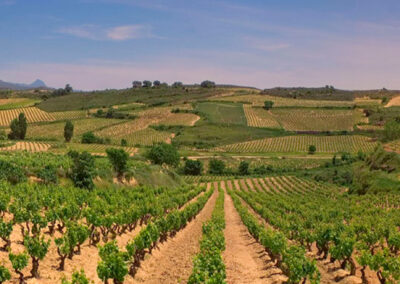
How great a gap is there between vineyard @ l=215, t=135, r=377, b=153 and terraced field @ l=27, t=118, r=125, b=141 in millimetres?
53202

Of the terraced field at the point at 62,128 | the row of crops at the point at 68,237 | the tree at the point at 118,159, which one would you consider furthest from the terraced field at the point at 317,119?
the row of crops at the point at 68,237

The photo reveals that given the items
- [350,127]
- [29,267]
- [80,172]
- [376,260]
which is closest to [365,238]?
[376,260]

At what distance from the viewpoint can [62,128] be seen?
6063 inches

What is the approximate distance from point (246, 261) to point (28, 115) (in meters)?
171

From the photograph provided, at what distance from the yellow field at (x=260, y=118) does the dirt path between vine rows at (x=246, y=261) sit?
136876 millimetres

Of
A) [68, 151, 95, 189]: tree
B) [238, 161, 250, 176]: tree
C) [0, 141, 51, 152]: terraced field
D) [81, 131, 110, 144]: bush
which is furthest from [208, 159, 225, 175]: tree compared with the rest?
[68, 151, 95, 189]: tree

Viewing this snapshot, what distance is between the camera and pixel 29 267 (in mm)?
19812

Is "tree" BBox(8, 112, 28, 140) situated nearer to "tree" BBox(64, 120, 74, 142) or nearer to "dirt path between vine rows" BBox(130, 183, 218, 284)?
"tree" BBox(64, 120, 74, 142)

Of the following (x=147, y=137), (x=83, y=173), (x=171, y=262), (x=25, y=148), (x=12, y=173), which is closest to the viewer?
(x=171, y=262)

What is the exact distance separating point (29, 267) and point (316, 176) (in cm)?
9387

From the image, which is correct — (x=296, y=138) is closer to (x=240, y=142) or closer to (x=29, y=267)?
(x=240, y=142)

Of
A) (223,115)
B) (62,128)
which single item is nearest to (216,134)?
(223,115)

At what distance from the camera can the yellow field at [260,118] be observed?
175 m

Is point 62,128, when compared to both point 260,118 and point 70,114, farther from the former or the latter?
point 260,118
